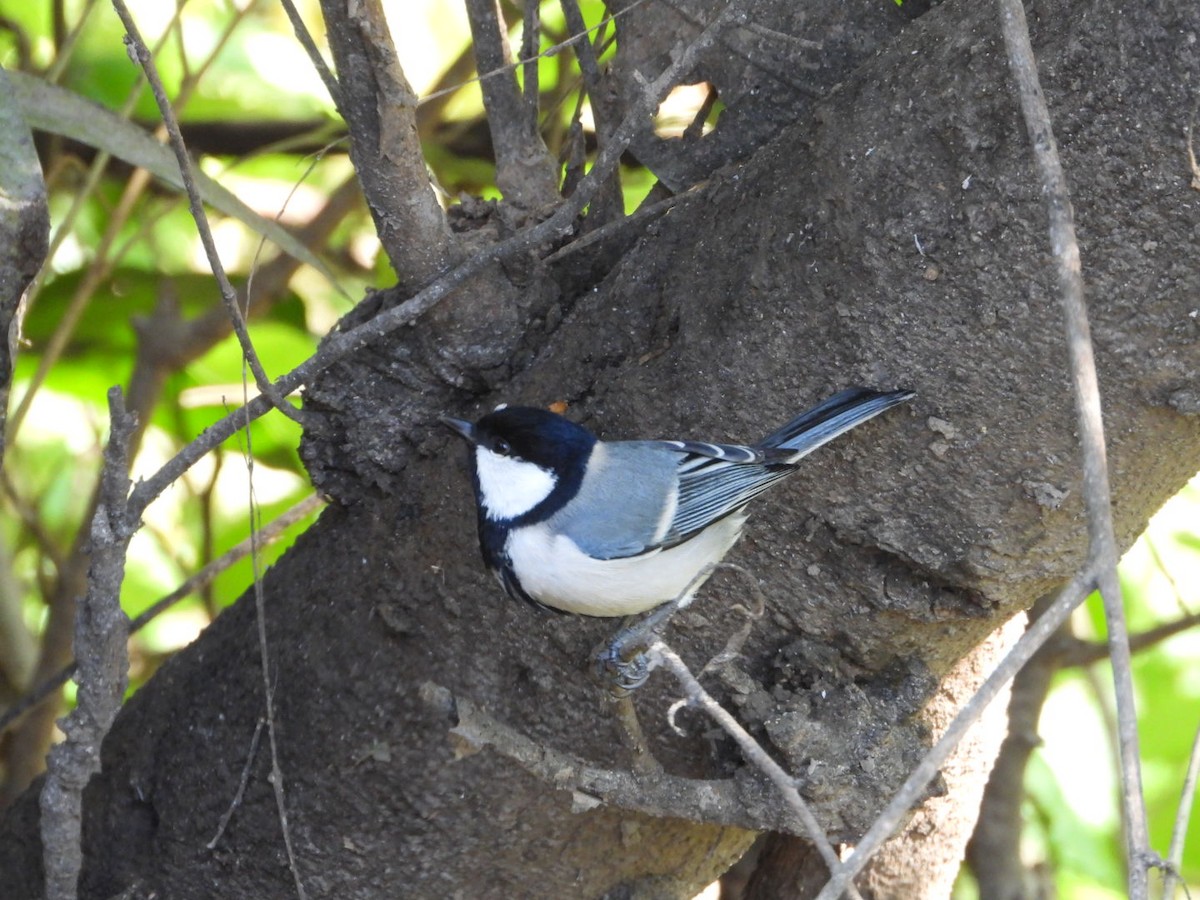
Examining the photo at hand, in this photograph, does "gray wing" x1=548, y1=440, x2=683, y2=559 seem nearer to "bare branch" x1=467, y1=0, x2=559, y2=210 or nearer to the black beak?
the black beak

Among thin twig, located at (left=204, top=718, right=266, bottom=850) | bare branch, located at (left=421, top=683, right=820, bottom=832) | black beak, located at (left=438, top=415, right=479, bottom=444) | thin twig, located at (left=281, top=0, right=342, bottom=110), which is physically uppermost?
thin twig, located at (left=281, top=0, right=342, bottom=110)

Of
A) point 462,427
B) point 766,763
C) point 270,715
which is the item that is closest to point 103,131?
point 462,427

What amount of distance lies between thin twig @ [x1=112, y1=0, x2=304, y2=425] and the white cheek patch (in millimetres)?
265

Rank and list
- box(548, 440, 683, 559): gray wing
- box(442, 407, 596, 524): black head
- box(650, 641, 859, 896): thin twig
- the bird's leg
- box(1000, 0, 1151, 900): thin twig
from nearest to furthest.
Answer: box(1000, 0, 1151, 900): thin twig < box(650, 641, 859, 896): thin twig < the bird's leg < box(442, 407, 596, 524): black head < box(548, 440, 683, 559): gray wing

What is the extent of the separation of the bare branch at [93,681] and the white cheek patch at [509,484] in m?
0.43

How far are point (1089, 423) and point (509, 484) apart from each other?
947 mm

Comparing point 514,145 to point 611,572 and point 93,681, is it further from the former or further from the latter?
point 93,681

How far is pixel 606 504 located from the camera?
184 centimetres

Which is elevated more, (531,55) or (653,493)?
(531,55)

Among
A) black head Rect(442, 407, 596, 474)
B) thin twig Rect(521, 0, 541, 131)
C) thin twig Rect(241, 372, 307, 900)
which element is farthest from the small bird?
thin twig Rect(521, 0, 541, 131)

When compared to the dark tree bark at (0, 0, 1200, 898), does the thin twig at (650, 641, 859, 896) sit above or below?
below

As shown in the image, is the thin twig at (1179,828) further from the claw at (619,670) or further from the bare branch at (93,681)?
the bare branch at (93,681)

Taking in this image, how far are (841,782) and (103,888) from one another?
3.35ft

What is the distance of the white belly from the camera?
162cm
